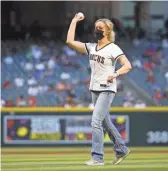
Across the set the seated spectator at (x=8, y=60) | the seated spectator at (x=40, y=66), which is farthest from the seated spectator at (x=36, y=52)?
the seated spectator at (x=8, y=60)

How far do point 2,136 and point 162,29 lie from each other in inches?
402

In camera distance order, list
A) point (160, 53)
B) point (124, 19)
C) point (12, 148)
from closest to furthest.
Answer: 1. point (12, 148)
2. point (160, 53)
3. point (124, 19)

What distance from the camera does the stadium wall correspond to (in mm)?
17641

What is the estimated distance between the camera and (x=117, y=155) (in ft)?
29.0

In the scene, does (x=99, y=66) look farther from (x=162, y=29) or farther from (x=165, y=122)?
(x=162, y=29)

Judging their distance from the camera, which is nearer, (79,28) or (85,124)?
(85,124)

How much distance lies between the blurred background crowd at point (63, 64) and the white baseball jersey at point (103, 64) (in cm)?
1126

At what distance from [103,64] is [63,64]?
14.7 metres

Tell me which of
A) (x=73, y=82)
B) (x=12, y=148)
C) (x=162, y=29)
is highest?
(x=162, y=29)

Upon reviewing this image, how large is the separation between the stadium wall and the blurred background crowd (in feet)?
6.50

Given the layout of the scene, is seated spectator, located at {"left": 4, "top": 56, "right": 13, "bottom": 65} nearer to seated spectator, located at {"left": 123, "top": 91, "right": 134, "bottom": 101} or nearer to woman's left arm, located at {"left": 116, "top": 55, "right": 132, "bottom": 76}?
seated spectator, located at {"left": 123, "top": 91, "right": 134, "bottom": 101}

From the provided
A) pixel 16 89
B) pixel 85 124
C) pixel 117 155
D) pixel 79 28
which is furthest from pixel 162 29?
pixel 117 155

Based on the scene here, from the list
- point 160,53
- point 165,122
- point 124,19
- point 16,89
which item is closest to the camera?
point 165,122

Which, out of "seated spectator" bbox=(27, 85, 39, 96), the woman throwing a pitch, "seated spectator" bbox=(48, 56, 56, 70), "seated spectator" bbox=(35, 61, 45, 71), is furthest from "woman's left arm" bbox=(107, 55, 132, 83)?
"seated spectator" bbox=(48, 56, 56, 70)
